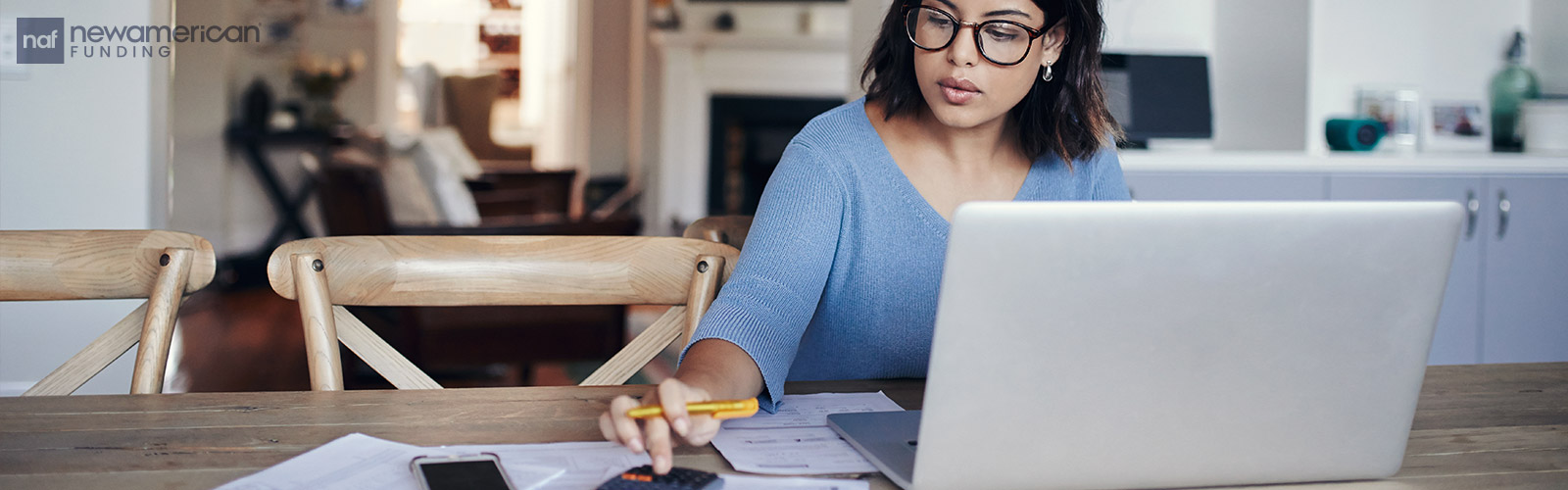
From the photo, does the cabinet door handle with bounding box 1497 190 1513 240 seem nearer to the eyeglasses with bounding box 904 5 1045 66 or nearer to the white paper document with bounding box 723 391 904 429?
the eyeglasses with bounding box 904 5 1045 66

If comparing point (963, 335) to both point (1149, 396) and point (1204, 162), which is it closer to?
Result: point (1149, 396)

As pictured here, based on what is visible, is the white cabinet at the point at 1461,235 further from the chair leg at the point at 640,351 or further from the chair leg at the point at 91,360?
the chair leg at the point at 91,360

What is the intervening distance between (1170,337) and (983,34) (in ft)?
1.95

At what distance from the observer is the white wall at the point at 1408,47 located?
3.15 m

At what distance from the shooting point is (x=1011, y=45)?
1191 millimetres

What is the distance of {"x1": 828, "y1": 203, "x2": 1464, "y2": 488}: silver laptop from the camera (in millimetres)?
610

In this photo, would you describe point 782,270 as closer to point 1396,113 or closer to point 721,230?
point 721,230

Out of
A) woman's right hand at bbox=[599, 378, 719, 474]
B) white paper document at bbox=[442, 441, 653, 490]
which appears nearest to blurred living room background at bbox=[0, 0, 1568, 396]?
white paper document at bbox=[442, 441, 653, 490]

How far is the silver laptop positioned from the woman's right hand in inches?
5.6

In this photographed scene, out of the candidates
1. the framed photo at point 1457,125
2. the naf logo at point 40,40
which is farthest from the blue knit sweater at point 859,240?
the framed photo at point 1457,125

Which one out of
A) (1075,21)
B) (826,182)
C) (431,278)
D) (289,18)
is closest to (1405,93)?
(1075,21)

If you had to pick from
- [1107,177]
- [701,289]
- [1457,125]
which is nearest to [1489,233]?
[1457,125]

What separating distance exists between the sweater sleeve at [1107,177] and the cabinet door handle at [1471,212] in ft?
5.87

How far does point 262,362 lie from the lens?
12.0 feet
